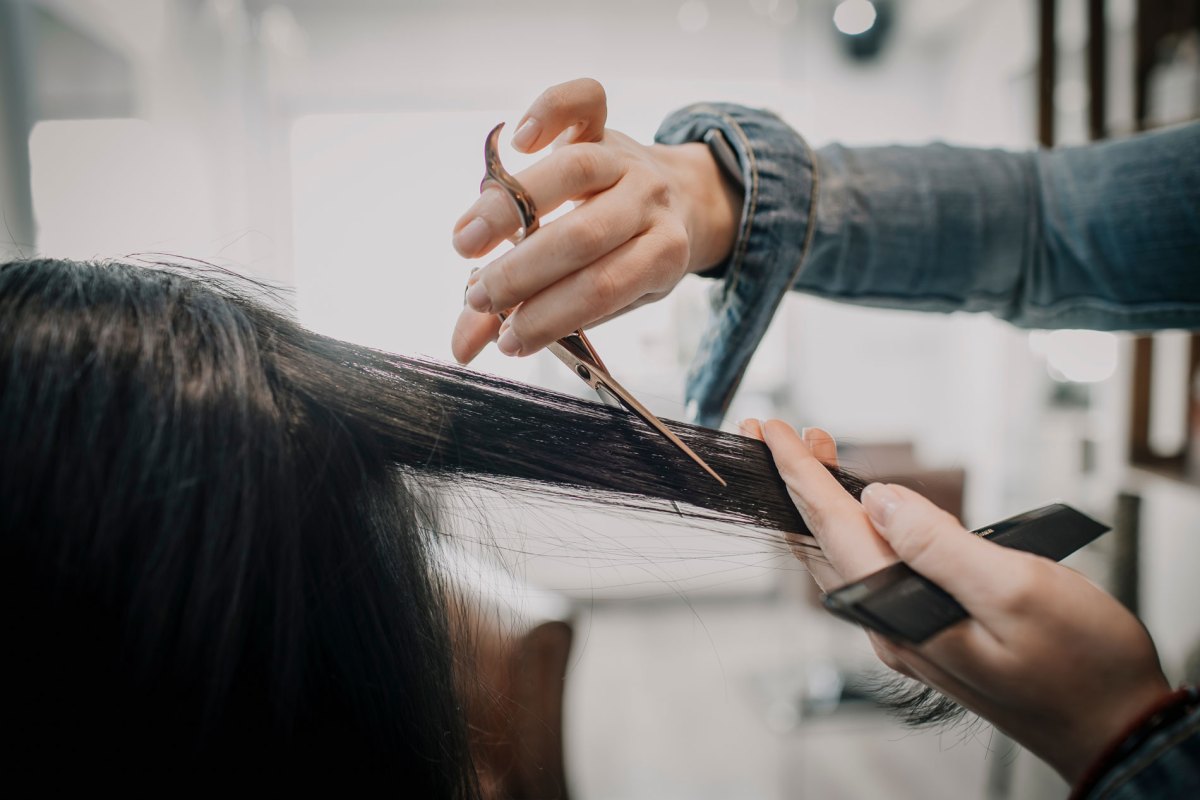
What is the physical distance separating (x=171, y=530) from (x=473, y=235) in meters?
0.25

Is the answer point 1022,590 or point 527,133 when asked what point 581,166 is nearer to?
point 527,133

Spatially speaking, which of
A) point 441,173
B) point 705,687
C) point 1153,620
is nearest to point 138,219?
point 441,173

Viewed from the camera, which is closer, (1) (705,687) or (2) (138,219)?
(2) (138,219)

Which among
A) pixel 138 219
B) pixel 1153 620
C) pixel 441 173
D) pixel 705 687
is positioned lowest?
pixel 705 687

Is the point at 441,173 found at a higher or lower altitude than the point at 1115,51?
lower

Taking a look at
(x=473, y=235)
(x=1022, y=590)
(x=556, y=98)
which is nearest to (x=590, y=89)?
(x=556, y=98)

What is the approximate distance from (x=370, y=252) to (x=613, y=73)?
4.41ft

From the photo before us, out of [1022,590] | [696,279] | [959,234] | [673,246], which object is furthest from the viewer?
[696,279]

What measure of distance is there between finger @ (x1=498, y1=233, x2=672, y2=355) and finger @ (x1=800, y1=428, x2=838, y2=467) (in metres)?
0.20

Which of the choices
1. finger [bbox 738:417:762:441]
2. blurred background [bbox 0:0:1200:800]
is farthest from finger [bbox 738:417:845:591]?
blurred background [bbox 0:0:1200:800]

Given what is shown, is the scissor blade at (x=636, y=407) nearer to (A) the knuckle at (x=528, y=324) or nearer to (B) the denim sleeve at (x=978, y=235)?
(A) the knuckle at (x=528, y=324)

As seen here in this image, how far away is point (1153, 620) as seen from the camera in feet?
4.68

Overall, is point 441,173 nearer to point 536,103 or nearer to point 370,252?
point 370,252

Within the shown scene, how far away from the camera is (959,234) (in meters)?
0.66
